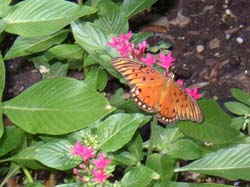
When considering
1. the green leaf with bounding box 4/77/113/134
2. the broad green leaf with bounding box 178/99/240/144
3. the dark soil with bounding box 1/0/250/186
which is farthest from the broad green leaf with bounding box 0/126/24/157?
the dark soil with bounding box 1/0/250/186

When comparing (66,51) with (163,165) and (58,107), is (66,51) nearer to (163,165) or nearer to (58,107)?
(58,107)

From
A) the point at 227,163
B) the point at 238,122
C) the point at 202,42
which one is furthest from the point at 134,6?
the point at 202,42

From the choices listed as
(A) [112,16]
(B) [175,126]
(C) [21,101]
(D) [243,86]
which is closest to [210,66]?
(D) [243,86]

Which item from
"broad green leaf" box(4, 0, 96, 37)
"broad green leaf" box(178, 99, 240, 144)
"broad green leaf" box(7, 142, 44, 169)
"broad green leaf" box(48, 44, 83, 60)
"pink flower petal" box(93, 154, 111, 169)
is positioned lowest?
"broad green leaf" box(7, 142, 44, 169)

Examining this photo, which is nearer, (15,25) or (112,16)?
(15,25)

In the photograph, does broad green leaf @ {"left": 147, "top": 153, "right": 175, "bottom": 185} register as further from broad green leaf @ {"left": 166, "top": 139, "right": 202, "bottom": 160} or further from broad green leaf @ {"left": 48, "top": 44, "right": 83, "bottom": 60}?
broad green leaf @ {"left": 48, "top": 44, "right": 83, "bottom": 60}

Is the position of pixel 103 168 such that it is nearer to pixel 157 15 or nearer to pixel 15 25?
pixel 15 25
